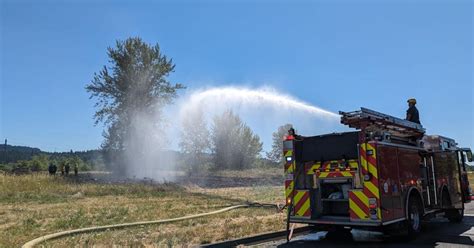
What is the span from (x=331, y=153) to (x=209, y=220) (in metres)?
3.97

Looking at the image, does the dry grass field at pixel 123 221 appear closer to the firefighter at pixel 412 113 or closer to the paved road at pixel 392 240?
the paved road at pixel 392 240

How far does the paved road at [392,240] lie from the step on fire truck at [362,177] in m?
0.31

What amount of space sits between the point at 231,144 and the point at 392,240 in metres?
50.4

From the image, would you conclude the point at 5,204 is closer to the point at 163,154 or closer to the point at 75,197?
the point at 75,197

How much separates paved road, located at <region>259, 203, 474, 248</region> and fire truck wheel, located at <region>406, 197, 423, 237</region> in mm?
174

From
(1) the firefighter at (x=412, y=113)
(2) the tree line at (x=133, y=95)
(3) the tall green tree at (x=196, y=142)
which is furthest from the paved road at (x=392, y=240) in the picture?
(3) the tall green tree at (x=196, y=142)

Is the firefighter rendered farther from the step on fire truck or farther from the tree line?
the tree line

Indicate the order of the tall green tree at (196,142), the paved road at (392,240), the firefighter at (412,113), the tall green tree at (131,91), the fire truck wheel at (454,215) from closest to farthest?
the paved road at (392,240) → the firefighter at (412,113) → the fire truck wheel at (454,215) → the tall green tree at (131,91) → the tall green tree at (196,142)

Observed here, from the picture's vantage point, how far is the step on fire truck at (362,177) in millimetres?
7672

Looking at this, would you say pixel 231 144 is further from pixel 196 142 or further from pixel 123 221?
pixel 123 221

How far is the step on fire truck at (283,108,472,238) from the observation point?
7.67 meters

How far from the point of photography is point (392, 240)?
8.33m

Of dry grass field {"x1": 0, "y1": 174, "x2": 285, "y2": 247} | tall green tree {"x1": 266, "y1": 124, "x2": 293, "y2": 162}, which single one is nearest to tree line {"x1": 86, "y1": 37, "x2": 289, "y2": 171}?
dry grass field {"x1": 0, "y1": 174, "x2": 285, "y2": 247}

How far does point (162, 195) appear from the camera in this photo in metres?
19.3
